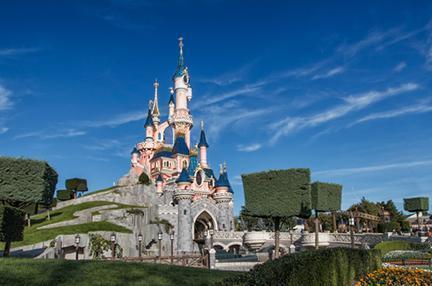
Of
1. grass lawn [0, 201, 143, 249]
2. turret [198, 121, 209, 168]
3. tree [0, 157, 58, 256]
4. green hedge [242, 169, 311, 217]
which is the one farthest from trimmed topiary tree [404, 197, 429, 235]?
tree [0, 157, 58, 256]

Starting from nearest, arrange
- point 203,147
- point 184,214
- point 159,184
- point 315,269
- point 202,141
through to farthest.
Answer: point 315,269 → point 184,214 → point 159,184 → point 202,141 → point 203,147

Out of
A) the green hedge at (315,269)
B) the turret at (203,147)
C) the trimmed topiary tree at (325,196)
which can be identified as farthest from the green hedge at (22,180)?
the turret at (203,147)

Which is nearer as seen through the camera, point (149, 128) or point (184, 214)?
point (184, 214)

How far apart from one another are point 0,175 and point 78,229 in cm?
1451

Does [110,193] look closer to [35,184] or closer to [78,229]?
[78,229]

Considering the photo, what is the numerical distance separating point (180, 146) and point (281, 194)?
138 feet

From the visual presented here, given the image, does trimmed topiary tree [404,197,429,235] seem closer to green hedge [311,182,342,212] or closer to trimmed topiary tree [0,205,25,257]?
green hedge [311,182,342,212]

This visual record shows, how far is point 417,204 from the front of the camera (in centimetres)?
4972

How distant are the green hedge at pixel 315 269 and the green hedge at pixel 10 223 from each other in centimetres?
1650

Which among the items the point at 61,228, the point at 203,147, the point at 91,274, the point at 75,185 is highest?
the point at 203,147

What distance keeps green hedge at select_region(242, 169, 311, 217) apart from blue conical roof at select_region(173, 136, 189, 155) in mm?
39867

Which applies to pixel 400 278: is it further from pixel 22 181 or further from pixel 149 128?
pixel 149 128

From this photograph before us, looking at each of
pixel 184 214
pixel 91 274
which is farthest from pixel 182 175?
pixel 91 274

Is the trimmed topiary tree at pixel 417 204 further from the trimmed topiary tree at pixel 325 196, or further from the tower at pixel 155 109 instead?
the tower at pixel 155 109
